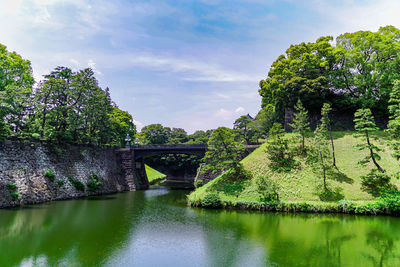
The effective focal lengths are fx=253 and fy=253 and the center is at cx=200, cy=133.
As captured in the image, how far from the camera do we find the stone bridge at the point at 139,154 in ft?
176

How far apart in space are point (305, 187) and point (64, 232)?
27075mm

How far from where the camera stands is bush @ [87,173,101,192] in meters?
41.3

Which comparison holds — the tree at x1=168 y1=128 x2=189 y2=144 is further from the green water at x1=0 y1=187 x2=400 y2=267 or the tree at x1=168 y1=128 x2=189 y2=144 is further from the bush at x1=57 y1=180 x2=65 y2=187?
the green water at x1=0 y1=187 x2=400 y2=267

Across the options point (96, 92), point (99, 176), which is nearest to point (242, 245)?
point (99, 176)

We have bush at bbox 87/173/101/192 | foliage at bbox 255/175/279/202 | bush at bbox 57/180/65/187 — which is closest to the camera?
foliage at bbox 255/175/279/202

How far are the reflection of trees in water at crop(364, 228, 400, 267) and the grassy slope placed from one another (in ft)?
31.3

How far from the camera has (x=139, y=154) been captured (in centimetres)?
5703

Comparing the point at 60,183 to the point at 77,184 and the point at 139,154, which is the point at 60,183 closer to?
the point at 77,184

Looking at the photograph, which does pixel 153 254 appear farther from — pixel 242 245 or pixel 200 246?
pixel 242 245

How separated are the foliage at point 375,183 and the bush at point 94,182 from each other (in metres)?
38.8

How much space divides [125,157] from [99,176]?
1062cm

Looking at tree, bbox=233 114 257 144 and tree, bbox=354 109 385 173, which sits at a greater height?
tree, bbox=233 114 257 144

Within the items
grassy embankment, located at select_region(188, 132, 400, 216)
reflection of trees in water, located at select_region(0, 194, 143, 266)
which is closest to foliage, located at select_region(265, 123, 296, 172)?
grassy embankment, located at select_region(188, 132, 400, 216)

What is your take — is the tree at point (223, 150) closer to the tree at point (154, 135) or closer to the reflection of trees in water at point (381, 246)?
the reflection of trees in water at point (381, 246)
